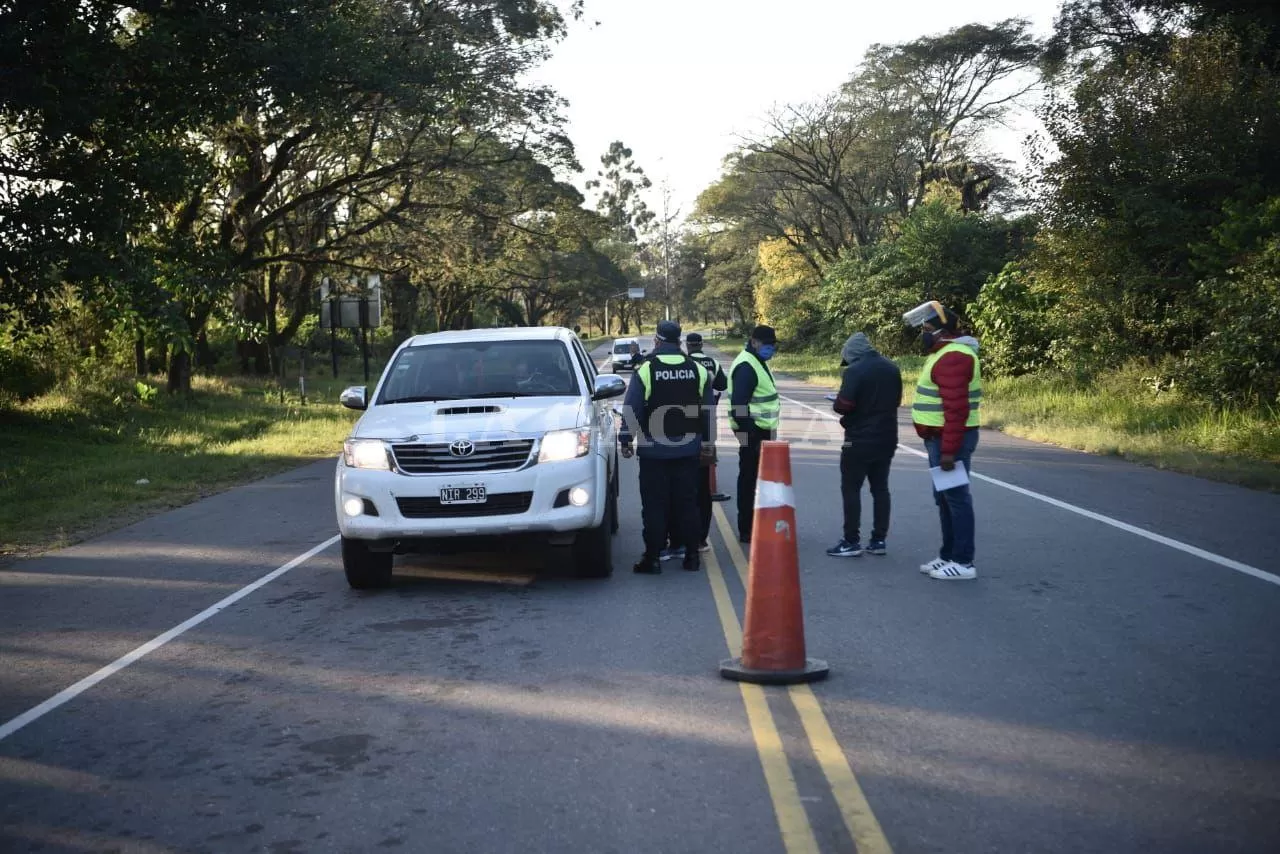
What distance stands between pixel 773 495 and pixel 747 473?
414 centimetres

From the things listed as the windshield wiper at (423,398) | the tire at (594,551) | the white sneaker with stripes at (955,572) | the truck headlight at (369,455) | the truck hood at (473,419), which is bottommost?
the white sneaker with stripes at (955,572)

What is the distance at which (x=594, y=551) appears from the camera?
9.26 m

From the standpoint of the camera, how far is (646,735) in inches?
224

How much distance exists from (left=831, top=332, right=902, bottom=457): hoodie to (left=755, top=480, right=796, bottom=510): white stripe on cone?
331 centimetres

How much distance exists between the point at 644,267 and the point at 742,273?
2615 inches

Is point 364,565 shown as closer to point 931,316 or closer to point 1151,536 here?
point 931,316

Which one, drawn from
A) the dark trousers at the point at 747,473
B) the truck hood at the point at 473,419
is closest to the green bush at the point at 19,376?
the truck hood at the point at 473,419

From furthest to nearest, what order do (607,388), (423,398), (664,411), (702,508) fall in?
(702,508), (607,388), (423,398), (664,411)

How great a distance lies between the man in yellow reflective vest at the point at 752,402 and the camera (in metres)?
10.7

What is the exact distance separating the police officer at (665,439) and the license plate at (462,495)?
4.07 feet

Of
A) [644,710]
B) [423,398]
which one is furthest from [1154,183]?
[644,710]

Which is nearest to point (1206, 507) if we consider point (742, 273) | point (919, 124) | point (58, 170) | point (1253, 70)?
point (1253, 70)

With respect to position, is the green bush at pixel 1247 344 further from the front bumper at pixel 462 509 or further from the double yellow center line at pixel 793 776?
the double yellow center line at pixel 793 776

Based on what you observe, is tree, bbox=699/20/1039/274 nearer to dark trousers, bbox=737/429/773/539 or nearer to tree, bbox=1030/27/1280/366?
tree, bbox=1030/27/1280/366
